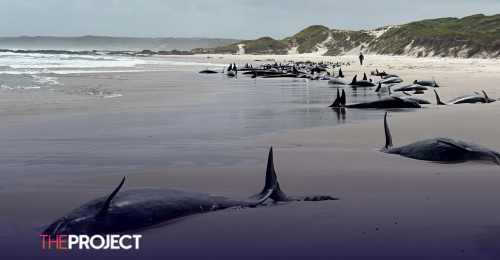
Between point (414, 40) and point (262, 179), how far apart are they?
58780 millimetres

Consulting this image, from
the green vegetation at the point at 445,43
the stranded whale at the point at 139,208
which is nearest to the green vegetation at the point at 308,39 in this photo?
the green vegetation at the point at 445,43

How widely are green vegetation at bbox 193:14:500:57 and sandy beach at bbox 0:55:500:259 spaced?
124 feet

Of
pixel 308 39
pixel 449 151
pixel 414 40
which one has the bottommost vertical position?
pixel 449 151

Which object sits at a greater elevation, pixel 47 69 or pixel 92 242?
pixel 47 69

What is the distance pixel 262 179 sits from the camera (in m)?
4.46

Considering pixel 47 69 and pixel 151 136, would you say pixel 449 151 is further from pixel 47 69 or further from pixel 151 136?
pixel 47 69

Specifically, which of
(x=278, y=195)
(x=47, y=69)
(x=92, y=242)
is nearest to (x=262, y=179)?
(x=278, y=195)

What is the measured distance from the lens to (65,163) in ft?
17.0

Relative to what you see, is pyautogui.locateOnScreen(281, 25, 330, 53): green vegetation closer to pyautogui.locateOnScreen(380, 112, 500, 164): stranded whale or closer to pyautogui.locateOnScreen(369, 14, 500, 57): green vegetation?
pyautogui.locateOnScreen(369, 14, 500, 57): green vegetation

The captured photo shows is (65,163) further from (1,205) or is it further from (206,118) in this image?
(206,118)

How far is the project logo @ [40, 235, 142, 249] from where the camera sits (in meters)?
2.88

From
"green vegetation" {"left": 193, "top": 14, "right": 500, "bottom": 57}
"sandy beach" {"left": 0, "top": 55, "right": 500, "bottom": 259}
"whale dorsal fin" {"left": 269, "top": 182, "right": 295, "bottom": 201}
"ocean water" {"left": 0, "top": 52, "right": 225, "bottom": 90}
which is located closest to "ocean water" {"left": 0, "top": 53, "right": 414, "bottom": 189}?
"sandy beach" {"left": 0, "top": 55, "right": 500, "bottom": 259}

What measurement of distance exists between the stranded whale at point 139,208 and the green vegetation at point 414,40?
136 feet

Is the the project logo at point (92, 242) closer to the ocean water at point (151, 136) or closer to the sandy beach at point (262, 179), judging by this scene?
the sandy beach at point (262, 179)
